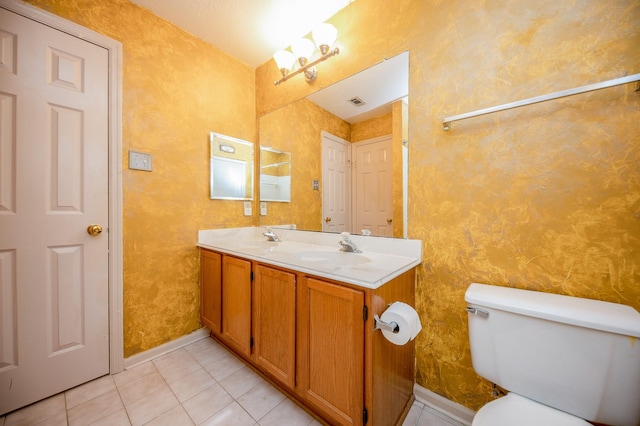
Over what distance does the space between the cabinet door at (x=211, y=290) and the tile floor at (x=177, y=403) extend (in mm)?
294

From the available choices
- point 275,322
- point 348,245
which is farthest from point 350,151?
point 275,322

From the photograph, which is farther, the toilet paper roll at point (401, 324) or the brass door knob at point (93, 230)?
the brass door knob at point (93, 230)

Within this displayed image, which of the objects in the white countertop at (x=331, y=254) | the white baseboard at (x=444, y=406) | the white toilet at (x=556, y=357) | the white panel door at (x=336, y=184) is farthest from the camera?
the white panel door at (x=336, y=184)

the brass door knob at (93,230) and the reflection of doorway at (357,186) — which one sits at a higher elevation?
the reflection of doorway at (357,186)

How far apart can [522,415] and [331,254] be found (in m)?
1.01

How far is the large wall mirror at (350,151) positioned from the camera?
138 cm

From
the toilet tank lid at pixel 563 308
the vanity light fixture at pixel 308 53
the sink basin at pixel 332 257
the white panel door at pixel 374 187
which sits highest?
the vanity light fixture at pixel 308 53

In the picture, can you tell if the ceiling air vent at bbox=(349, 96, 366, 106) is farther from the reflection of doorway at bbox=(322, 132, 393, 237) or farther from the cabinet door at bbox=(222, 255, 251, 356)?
the cabinet door at bbox=(222, 255, 251, 356)

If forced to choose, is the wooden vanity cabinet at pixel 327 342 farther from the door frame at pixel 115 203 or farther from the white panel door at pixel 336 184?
the door frame at pixel 115 203

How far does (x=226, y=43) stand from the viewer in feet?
6.24

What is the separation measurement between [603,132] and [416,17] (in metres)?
Answer: 1.01

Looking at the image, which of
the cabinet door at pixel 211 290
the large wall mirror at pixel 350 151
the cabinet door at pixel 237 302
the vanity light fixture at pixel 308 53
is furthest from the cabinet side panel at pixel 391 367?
the vanity light fixture at pixel 308 53

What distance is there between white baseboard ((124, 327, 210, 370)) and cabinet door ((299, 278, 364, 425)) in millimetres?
1184

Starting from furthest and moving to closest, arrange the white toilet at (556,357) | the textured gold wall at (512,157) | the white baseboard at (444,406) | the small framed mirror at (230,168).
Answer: the small framed mirror at (230,168), the white baseboard at (444,406), the textured gold wall at (512,157), the white toilet at (556,357)
